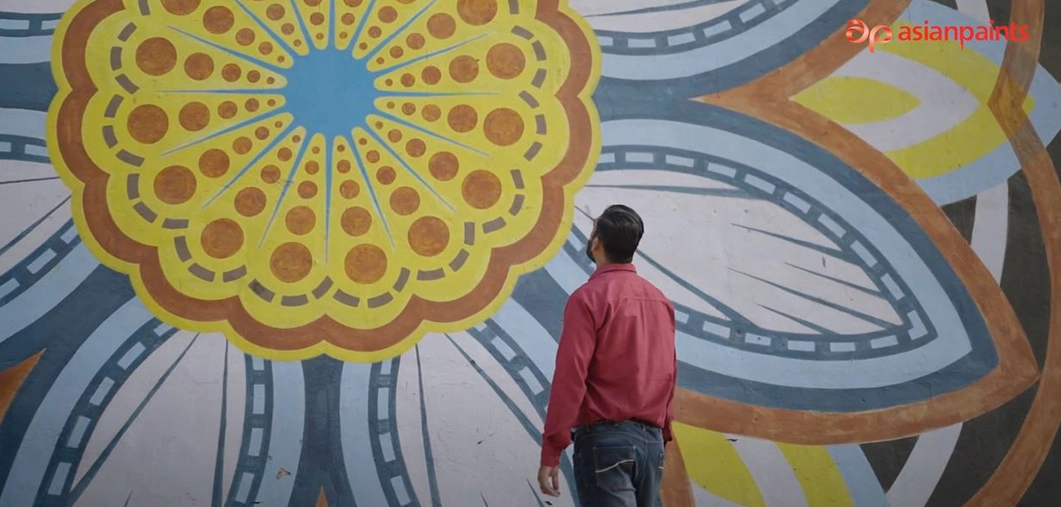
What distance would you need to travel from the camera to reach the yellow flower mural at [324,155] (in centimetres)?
465

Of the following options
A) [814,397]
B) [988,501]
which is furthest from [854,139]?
[988,501]

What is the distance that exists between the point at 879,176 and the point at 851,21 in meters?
0.73

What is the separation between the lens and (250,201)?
15.5 ft

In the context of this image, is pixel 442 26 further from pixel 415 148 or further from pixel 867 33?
pixel 867 33

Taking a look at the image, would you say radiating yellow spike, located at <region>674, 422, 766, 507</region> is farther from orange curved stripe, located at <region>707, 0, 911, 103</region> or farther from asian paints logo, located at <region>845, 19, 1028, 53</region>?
asian paints logo, located at <region>845, 19, 1028, 53</region>

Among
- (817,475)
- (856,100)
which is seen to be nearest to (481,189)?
(856,100)

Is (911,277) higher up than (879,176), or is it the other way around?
(879,176)

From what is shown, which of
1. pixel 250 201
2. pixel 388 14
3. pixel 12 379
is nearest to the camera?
pixel 12 379

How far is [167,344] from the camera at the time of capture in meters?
4.56

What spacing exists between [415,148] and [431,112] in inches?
6.9

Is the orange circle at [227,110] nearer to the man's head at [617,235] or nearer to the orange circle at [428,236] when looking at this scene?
the orange circle at [428,236]

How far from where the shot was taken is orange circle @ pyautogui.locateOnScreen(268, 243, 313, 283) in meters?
4.67

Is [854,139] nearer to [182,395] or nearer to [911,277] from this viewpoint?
[911,277]

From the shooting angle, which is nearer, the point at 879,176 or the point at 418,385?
the point at 418,385
